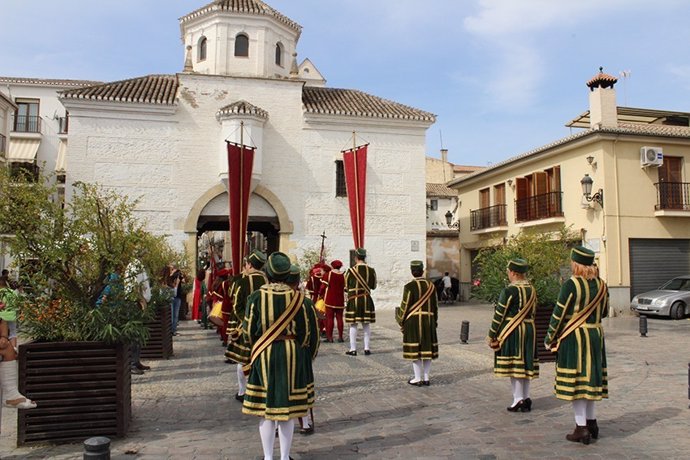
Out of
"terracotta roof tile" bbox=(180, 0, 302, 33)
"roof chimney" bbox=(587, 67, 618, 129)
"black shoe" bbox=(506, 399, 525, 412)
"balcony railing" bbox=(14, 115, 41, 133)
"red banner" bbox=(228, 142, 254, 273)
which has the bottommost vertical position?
"black shoe" bbox=(506, 399, 525, 412)

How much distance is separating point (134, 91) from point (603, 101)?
57.4ft

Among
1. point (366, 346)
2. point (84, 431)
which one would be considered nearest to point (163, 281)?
point (366, 346)

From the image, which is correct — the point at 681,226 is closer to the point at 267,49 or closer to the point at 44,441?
the point at 267,49

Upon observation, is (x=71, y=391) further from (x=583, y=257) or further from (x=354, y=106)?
(x=354, y=106)

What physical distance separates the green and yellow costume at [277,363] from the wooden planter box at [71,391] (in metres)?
1.51

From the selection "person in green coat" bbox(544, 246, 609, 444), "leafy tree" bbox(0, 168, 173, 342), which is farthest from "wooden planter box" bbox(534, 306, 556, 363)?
"leafy tree" bbox(0, 168, 173, 342)

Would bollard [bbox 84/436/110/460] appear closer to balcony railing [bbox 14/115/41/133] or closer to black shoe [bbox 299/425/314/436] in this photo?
black shoe [bbox 299/425/314/436]

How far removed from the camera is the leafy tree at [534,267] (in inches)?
386

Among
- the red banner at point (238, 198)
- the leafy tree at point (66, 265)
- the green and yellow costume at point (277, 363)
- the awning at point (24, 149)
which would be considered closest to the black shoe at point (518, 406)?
the green and yellow costume at point (277, 363)

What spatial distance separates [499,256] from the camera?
1041cm

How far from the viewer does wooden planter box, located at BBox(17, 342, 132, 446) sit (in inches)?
206

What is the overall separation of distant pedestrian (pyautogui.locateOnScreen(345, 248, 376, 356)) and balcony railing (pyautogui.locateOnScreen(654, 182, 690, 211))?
1422 cm

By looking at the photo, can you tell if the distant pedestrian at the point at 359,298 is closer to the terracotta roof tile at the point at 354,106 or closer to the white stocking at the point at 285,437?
the white stocking at the point at 285,437

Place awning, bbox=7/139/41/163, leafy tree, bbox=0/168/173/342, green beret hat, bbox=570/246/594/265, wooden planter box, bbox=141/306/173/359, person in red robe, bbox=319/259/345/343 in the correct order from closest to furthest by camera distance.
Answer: leafy tree, bbox=0/168/173/342 < green beret hat, bbox=570/246/594/265 < wooden planter box, bbox=141/306/173/359 < person in red robe, bbox=319/259/345/343 < awning, bbox=7/139/41/163
